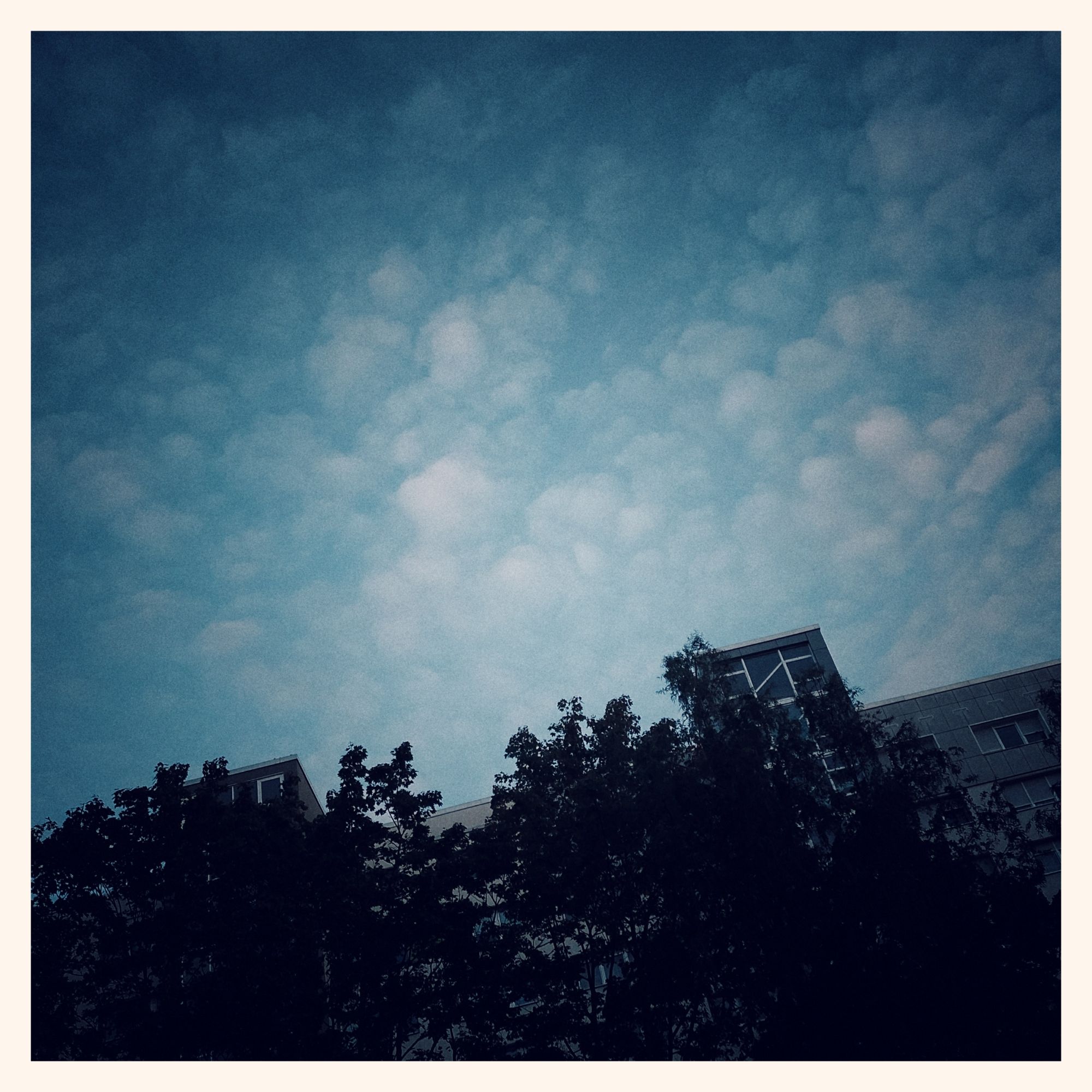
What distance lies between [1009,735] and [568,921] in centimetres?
2885

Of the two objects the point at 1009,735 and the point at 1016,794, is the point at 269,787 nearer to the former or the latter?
the point at 1016,794

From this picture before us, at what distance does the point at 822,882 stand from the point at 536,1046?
303 inches

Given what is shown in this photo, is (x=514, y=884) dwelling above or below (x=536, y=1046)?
above

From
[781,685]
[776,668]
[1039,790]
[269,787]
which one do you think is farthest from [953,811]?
[269,787]

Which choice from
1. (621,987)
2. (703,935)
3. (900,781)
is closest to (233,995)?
(621,987)

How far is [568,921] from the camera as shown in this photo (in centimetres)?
1717

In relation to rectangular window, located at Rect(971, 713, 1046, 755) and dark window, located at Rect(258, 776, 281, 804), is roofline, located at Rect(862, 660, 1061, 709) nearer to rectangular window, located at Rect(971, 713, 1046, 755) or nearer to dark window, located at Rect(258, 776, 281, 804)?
rectangular window, located at Rect(971, 713, 1046, 755)

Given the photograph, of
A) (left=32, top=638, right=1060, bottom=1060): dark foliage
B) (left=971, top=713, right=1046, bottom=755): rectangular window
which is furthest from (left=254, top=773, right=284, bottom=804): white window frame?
(left=971, top=713, right=1046, bottom=755): rectangular window

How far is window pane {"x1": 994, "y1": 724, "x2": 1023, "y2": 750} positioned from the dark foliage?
751 inches

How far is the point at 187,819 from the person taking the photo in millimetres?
16562

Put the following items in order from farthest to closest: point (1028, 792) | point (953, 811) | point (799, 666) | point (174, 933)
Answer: point (799, 666), point (1028, 792), point (953, 811), point (174, 933)

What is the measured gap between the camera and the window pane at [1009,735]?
34.2 meters
